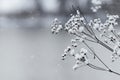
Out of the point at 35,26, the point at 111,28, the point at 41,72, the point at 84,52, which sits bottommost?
the point at 84,52

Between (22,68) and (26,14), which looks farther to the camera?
(26,14)

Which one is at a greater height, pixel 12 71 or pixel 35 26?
pixel 35 26

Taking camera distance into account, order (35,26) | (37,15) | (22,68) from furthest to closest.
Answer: (37,15) < (35,26) < (22,68)

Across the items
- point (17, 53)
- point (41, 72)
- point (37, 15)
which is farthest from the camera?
point (37, 15)

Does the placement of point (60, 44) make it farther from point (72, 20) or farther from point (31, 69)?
point (72, 20)

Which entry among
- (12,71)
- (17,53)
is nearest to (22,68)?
(12,71)

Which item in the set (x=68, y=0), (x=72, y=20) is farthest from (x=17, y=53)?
(x=72, y=20)
